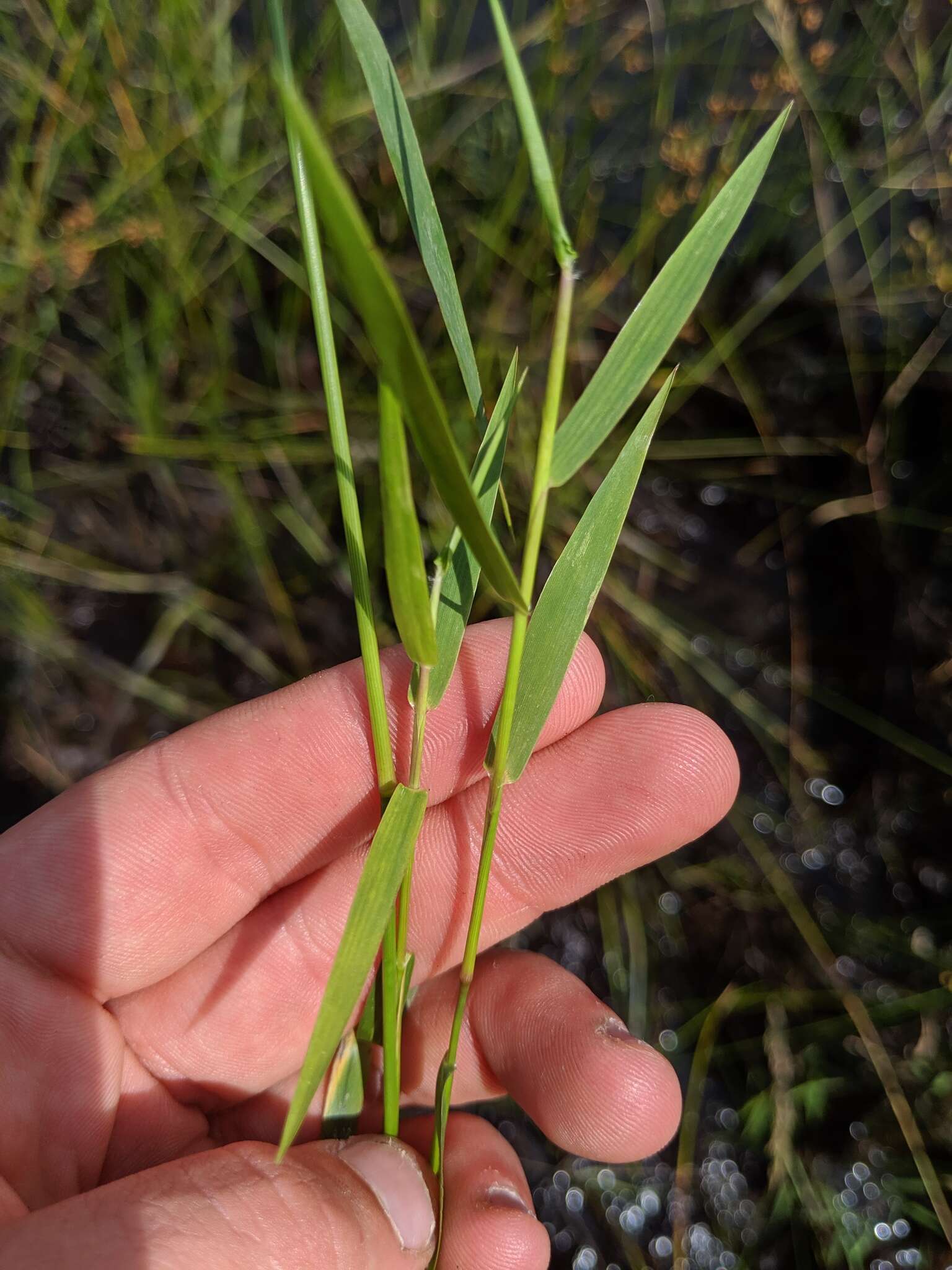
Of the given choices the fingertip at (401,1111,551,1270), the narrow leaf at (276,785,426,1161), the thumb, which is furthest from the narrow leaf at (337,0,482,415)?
the fingertip at (401,1111,551,1270)

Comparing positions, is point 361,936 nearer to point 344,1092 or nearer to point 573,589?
point 573,589

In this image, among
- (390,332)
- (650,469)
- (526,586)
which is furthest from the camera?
(650,469)

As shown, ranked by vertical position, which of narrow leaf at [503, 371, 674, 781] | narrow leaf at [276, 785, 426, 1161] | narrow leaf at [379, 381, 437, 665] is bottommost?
narrow leaf at [276, 785, 426, 1161]

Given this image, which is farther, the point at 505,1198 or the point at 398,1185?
the point at 505,1198

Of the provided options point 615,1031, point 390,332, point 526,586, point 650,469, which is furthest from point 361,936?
point 650,469

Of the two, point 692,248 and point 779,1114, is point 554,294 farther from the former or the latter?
point 779,1114

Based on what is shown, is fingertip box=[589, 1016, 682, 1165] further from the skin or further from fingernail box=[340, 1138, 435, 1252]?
fingernail box=[340, 1138, 435, 1252]
